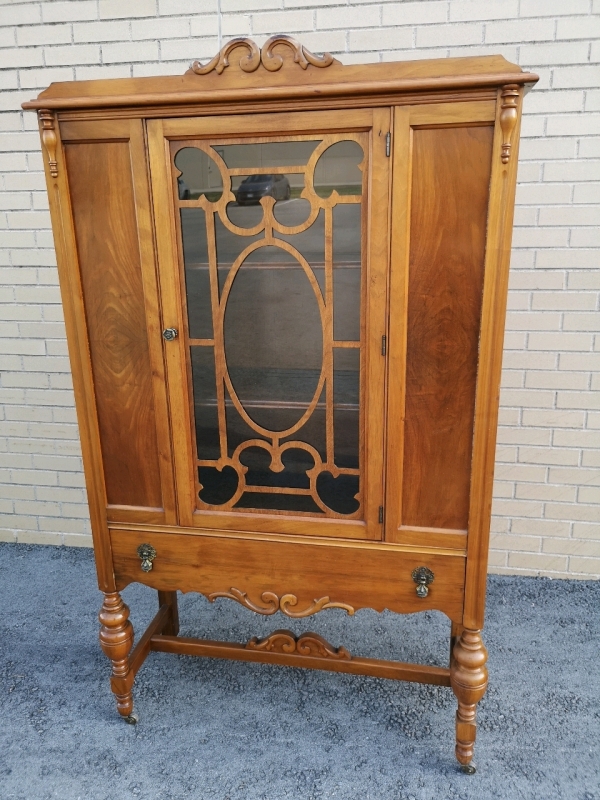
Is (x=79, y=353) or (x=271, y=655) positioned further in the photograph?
(x=271, y=655)

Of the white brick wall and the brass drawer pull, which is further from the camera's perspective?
the white brick wall

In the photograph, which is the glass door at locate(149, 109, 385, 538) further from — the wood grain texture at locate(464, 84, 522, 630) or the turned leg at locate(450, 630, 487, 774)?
the turned leg at locate(450, 630, 487, 774)

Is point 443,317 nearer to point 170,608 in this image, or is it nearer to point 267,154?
point 267,154

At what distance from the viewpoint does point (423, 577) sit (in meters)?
1.55

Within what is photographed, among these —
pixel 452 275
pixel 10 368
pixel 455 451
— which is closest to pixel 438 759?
pixel 455 451

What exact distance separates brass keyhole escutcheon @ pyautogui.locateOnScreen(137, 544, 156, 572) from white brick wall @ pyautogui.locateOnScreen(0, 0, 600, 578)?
101 centimetres

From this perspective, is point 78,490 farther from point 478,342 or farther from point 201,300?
point 478,342

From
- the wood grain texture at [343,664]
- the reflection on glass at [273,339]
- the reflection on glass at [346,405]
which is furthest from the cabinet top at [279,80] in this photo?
the wood grain texture at [343,664]

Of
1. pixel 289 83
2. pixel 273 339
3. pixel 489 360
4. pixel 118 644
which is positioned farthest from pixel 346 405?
pixel 118 644

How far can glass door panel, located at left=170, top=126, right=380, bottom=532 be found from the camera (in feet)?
4.55

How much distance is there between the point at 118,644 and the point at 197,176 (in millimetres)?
1230

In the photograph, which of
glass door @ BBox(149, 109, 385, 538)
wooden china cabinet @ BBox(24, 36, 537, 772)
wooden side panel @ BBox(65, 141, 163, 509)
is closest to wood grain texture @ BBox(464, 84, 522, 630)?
wooden china cabinet @ BBox(24, 36, 537, 772)

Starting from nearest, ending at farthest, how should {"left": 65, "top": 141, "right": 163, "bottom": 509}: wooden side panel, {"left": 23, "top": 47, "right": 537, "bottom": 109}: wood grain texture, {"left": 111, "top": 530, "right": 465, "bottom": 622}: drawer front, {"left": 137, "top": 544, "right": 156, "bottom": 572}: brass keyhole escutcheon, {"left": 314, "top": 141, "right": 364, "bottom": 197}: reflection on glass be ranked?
{"left": 23, "top": 47, "right": 537, "bottom": 109}: wood grain texture → {"left": 314, "top": 141, "right": 364, "bottom": 197}: reflection on glass → {"left": 65, "top": 141, "right": 163, "bottom": 509}: wooden side panel → {"left": 111, "top": 530, "right": 465, "bottom": 622}: drawer front → {"left": 137, "top": 544, "right": 156, "bottom": 572}: brass keyhole escutcheon

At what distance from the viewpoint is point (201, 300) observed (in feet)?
4.93
